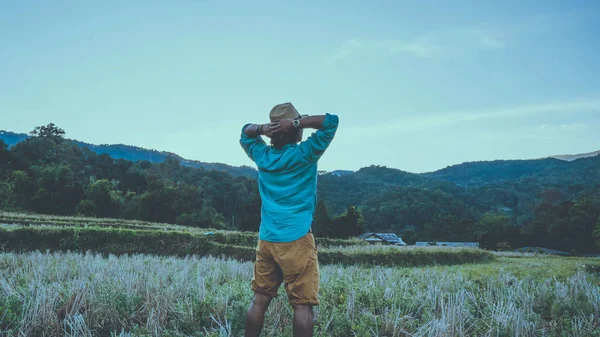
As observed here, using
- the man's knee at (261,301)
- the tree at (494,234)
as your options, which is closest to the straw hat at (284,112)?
the man's knee at (261,301)

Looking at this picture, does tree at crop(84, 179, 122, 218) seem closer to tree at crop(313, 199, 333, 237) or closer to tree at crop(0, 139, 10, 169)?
tree at crop(0, 139, 10, 169)

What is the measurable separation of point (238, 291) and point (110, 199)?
36.4 meters

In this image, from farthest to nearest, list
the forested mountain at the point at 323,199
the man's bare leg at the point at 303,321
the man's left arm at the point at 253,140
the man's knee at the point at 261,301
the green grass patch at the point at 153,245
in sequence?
1. the forested mountain at the point at 323,199
2. the green grass patch at the point at 153,245
3. the man's left arm at the point at 253,140
4. the man's knee at the point at 261,301
5. the man's bare leg at the point at 303,321

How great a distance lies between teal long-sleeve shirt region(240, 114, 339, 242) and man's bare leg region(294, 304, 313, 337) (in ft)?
1.53

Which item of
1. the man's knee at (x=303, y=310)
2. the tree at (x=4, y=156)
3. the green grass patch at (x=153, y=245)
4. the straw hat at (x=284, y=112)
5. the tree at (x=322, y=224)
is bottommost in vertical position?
the tree at (x=322, y=224)

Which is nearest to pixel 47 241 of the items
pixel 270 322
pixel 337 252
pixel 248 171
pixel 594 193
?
pixel 337 252

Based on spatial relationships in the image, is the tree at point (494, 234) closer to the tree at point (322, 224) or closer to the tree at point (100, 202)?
the tree at point (322, 224)

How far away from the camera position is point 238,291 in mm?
4074

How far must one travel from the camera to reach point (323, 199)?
195 feet

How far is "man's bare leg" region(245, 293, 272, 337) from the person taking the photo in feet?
8.61

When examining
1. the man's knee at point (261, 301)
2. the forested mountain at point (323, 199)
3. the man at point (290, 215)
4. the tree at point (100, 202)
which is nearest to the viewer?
the man at point (290, 215)

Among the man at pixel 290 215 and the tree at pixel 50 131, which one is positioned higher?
the tree at pixel 50 131

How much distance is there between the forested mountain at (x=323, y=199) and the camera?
36.9 m

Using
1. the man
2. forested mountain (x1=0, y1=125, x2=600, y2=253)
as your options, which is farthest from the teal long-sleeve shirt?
forested mountain (x1=0, y1=125, x2=600, y2=253)
